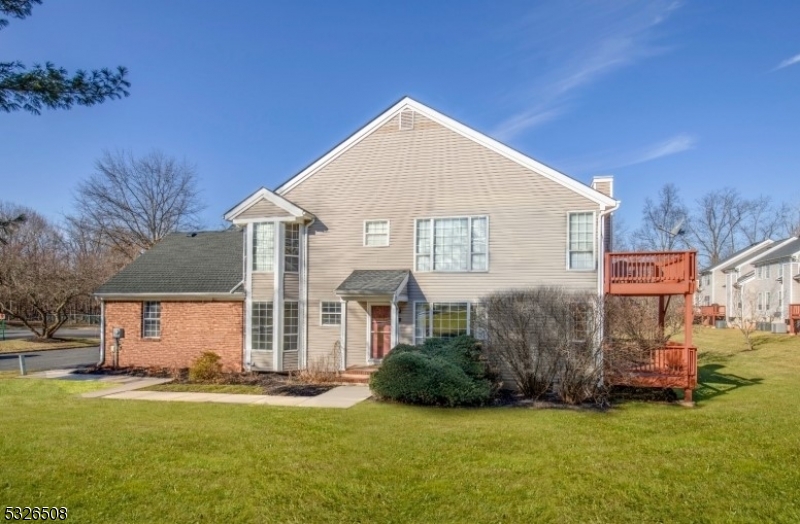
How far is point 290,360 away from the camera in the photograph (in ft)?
51.6

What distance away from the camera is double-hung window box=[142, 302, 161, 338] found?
17188 millimetres

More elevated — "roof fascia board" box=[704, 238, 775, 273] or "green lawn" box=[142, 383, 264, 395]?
"roof fascia board" box=[704, 238, 775, 273]

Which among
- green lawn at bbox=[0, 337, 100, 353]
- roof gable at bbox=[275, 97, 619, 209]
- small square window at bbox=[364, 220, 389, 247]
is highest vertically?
roof gable at bbox=[275, 97, 619, 209]

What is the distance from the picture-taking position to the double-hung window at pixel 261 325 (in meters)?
15.8

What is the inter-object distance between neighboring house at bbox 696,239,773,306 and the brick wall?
45.0m

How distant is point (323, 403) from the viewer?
11375 millimetres

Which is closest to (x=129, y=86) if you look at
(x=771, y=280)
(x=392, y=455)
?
(x=392, y=455)

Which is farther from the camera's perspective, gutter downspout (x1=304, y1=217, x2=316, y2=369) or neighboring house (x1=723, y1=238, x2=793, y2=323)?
neighboring house (x1=723, y1=238, x2=793, y2=323)

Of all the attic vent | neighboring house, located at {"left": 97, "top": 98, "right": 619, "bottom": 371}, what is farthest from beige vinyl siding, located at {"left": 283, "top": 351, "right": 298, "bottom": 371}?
the attic vent

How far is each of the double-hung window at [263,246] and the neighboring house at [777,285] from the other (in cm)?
3356

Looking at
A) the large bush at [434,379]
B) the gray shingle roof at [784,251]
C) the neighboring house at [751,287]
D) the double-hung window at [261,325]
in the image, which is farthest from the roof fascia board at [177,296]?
the gray shingle roof at [784,251]

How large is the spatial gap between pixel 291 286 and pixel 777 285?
117ft

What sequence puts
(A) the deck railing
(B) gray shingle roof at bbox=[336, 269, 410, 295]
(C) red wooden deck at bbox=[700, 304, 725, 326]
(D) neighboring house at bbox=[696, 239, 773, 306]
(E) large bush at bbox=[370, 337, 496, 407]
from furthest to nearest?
1. (D) neighboring house at bbox=[696, 239, 773, 306]
2. (C) red wooden deck at bbox=[700, 304, 725, 326]
3. (B) gray shingle roof at bbox=[336, 269, 410, 295]
4. (A) the deck railing
5. (E) large bush at bbox=[370, 337, 496, 407]

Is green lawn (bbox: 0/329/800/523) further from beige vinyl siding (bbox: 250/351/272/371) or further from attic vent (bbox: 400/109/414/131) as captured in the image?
attic vent (bbox: 400/109/414/131)
